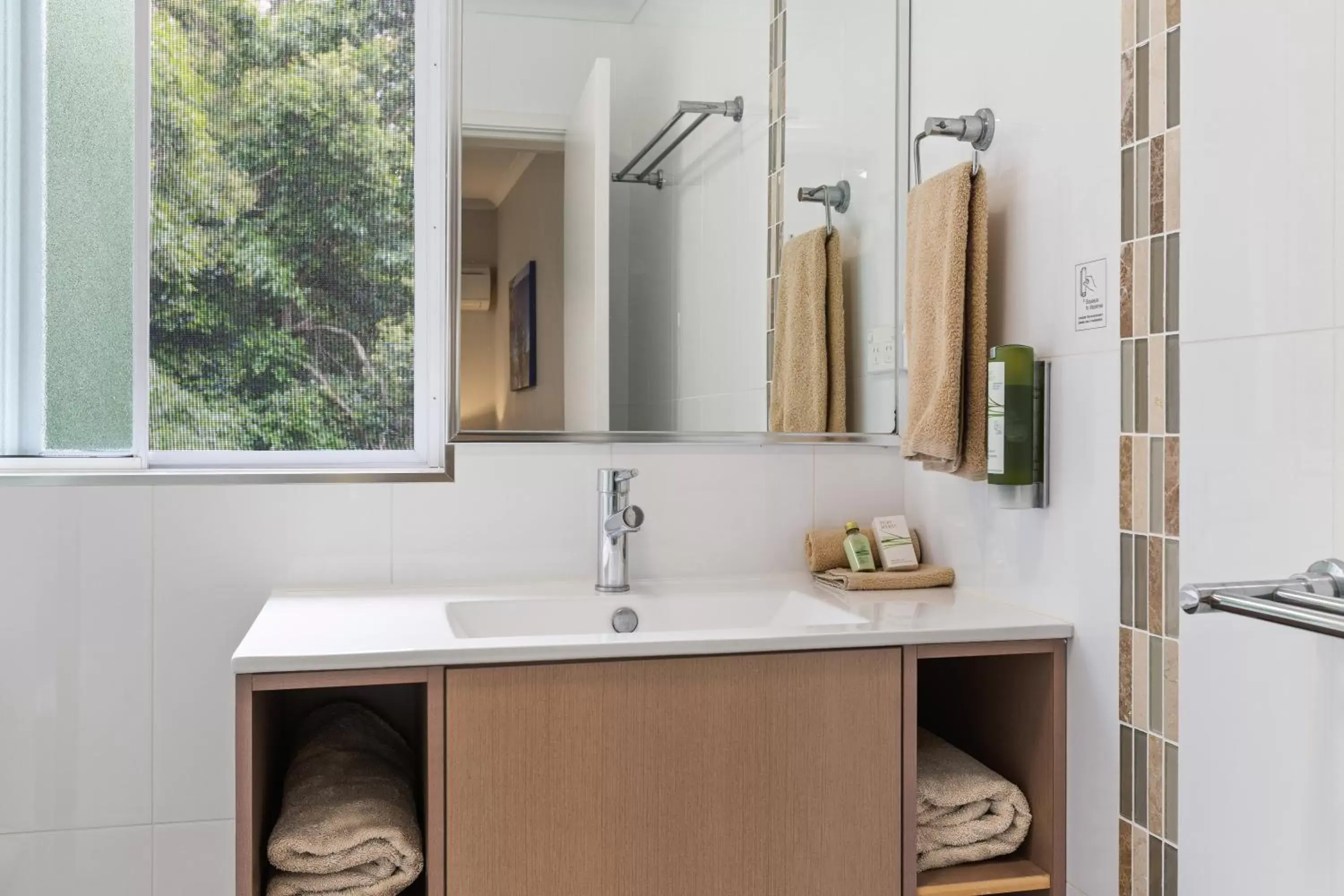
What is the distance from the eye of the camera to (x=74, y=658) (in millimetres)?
1569

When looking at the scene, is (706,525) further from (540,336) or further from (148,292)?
(148,292)

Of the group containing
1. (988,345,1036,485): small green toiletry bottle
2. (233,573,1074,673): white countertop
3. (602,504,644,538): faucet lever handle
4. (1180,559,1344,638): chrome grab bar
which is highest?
(988,345,1036,485): small green toiletry bottle

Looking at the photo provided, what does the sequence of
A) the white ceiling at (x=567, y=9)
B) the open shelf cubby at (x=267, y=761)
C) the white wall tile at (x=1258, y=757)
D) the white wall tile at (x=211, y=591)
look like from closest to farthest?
the white wall tile at (x=1258, y=757) < the open shelf cubby at (x=267, y=761) < the white wall tile at (x=211, y=591) < the white ceiling at (x=567, y=9)

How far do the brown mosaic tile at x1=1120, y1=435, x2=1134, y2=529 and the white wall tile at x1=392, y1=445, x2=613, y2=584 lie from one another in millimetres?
774

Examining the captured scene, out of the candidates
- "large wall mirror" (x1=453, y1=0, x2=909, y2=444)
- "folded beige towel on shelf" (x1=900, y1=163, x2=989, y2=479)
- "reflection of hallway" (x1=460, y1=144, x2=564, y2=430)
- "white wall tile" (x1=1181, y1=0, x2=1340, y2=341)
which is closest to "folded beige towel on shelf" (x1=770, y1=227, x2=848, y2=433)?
"large wall mirror" (x1=453, y1=0, x2=909, y2=444)

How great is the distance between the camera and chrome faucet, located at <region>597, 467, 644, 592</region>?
1.63 metres

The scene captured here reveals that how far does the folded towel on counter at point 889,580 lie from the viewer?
5.48 ft

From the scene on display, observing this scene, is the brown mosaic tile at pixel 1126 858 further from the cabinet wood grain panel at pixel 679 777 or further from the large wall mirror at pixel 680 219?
the large wall mirror at pixel 680 219

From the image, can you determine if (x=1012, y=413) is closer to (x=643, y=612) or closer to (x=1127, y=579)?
(x=1127, y=579)

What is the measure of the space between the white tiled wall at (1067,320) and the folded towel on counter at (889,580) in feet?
0.17

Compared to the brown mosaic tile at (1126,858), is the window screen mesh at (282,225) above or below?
above

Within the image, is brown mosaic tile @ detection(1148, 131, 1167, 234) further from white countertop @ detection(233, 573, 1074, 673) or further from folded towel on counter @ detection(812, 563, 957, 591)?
folded towel on counter @ detection(812, 563, 957, 591)

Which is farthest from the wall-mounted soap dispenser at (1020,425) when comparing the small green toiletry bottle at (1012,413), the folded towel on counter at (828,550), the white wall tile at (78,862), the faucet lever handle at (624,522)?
the white wall tile at (78,862)

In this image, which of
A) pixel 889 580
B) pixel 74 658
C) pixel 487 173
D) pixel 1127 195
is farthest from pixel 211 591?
pixel 1127 195
